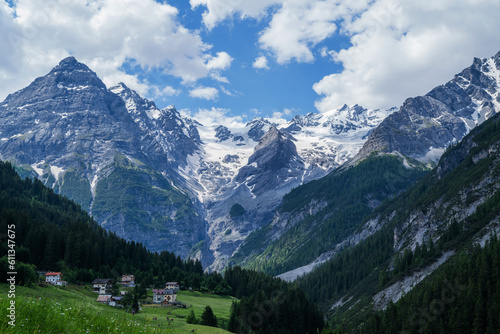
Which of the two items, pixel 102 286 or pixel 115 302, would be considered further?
pixel 102 286

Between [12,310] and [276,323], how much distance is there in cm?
9489

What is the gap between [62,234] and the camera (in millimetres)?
143375

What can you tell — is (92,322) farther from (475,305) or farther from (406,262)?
(406,262)

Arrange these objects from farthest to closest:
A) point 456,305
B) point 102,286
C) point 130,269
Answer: point 130,269
point 102,286
point 456,305

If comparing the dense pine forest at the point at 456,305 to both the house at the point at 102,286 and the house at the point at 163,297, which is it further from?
the house at the point at 102,286

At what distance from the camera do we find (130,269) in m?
149

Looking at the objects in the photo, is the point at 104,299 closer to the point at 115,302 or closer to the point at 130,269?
the point at 115,302

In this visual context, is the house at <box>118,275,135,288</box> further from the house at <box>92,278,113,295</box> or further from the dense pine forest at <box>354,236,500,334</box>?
the dense pine forest at <box>354,236,500,334</box>

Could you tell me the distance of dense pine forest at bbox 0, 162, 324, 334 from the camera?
321 ft

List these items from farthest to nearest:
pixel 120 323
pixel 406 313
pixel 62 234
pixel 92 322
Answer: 1. pixel 62 234
2. pixel 406 313
3. pixel 120 323
4. pixel 92 322

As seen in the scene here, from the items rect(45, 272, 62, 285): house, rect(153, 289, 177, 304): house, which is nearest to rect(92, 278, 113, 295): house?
rect(45, 272, 62, 285): house

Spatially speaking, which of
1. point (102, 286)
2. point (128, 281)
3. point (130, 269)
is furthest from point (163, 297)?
point (130, 269)

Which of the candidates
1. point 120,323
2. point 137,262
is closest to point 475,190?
point 137,262

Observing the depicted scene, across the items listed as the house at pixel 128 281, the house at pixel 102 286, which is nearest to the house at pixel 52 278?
the house at pixel 102 286
